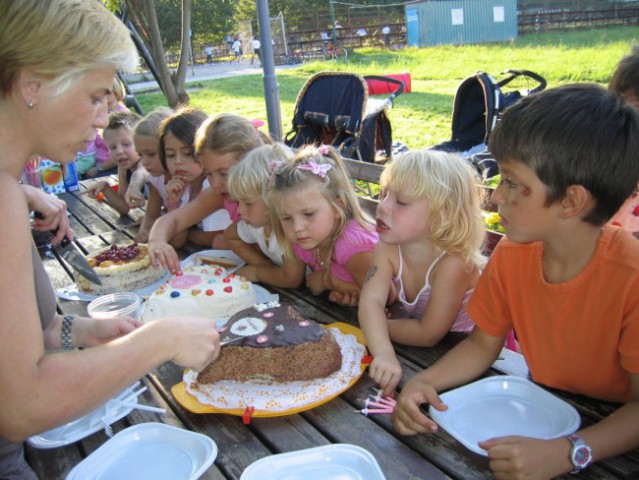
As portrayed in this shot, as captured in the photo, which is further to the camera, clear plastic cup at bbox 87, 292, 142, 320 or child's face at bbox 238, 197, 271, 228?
child's face at bbox 238, 197, 271, 228

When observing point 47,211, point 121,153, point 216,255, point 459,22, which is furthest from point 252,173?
point 459,22

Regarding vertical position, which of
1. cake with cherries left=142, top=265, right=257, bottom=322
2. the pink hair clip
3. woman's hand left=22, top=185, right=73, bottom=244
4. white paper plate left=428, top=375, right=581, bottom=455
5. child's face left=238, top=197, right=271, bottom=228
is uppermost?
the pink hair clip

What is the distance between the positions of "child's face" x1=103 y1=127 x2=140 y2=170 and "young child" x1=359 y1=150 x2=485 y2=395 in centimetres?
271

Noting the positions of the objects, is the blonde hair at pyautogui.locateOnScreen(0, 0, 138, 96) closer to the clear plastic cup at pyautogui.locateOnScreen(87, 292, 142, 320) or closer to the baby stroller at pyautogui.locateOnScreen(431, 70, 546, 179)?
the clear plastic cup at pyautogui.locateOnScreen(87, 292, 142, 320)

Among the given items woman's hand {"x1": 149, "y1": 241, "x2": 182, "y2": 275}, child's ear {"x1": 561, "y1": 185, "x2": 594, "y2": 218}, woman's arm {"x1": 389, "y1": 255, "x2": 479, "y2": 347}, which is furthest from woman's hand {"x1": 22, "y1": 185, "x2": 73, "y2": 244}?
child's ear {"x1": 561, "y1": 185, "x2": 594, "y2": 218}

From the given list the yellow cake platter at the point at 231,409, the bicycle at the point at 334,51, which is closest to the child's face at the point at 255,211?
the yellow cake platter at the point at 231,409

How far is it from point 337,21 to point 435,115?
84.0 ft

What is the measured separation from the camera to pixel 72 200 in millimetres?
4461

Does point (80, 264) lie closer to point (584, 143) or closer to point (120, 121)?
point (120, 121)

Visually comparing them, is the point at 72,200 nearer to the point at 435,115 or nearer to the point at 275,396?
the point at 275,396

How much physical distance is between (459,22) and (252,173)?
25.8 metres

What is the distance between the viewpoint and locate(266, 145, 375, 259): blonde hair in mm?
2369

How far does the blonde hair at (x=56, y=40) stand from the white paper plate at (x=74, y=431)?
0.95 m

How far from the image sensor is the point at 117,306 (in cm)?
226
